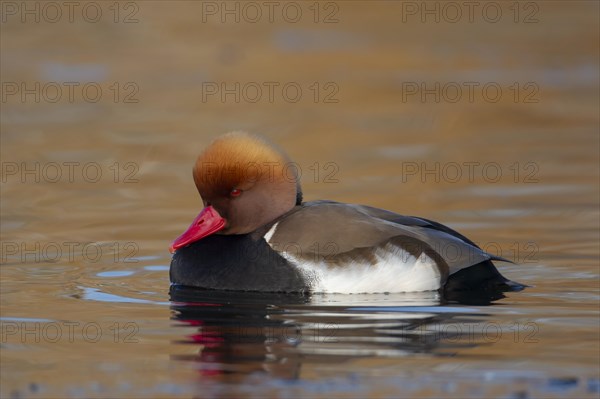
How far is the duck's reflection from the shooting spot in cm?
603

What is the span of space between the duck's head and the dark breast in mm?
96

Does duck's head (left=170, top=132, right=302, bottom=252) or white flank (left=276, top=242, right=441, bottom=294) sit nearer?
white flank (left=276, top=242, right=441, bottom=294)

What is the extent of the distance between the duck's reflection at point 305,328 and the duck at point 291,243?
3.6 inches

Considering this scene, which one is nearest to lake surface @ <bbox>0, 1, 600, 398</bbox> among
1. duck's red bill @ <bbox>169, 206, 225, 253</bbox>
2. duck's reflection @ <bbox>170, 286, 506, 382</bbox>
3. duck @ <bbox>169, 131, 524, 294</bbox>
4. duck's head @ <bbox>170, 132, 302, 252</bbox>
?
duck's reflection @ <bbox>170, 286, 506, 382</bbox>

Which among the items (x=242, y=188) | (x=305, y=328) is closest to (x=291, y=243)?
(x=242, y=188)

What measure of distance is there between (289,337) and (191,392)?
105 cm

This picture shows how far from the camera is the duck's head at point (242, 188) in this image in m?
7.54

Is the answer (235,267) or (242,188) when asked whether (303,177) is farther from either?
(235,267)

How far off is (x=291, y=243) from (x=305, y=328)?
0.85m

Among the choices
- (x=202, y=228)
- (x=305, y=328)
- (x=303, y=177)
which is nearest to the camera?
(x=305, y=328)

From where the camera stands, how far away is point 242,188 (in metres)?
7.66

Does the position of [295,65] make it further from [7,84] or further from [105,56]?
[7,84]

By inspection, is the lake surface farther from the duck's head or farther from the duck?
the duck's head

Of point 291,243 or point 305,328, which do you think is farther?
point 291,243
